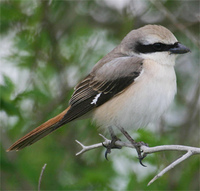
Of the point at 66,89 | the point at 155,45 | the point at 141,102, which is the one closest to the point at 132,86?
the point at 141,102

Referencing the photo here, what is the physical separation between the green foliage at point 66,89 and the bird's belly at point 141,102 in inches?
23.1

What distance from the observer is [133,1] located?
16.3 ft

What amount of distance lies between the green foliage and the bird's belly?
23.1 inches

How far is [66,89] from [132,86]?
5.09 feet

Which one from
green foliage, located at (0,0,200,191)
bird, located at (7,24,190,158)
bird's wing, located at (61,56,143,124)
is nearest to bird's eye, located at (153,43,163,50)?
bird, located at (7,24,190,158)

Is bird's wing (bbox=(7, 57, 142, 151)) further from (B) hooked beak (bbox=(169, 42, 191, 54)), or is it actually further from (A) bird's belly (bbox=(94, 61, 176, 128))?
(B) hooked beak (bbox=(169, 42, 191, 54))

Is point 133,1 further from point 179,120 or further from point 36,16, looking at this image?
point 179,120

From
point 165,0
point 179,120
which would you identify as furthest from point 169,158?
point 165,0

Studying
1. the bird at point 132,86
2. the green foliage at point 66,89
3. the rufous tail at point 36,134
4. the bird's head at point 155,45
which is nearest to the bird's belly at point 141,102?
the bird at point 132,86

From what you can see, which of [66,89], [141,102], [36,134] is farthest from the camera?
[66,89]

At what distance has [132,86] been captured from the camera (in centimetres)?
371

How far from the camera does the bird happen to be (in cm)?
367

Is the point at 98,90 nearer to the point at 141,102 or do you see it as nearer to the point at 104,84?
the point at 104,84

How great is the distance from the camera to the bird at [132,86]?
3.67 meters
